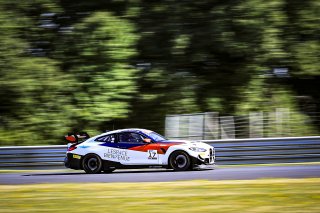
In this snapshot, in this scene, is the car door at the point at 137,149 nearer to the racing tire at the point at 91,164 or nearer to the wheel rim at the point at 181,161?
the wheel rim at the point at 181,161

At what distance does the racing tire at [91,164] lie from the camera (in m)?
16.2

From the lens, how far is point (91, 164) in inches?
642

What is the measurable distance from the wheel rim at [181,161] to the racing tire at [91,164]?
2.23 meters

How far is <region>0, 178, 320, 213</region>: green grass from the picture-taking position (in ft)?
27.5

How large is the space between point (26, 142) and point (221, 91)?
7.71 metres

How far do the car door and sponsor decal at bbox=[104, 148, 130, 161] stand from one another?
0.14 feet

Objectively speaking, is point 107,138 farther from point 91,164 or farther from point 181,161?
point 181,161

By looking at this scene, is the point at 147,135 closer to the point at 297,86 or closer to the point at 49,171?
the point at 49,171

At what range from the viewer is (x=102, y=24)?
22.2 metres

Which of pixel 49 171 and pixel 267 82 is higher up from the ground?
pixel 267 82

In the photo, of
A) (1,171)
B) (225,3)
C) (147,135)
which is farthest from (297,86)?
(1,171)

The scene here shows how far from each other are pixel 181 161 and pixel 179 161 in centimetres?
6

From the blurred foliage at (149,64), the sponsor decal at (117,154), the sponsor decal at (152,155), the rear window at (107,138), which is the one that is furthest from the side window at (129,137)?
the blurred foliage at (149,64)

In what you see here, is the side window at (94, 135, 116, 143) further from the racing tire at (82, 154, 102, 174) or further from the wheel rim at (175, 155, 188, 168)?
the wheel rim at (175, 155, 188, 168)
